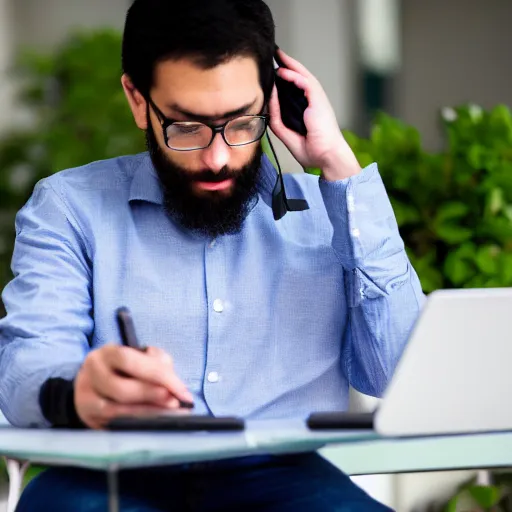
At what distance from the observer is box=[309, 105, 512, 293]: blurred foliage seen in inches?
112

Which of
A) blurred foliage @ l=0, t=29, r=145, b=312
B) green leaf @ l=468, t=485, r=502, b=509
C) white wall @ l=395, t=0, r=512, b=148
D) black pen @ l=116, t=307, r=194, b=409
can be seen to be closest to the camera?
black pen @ l=116, t=307, r=194, b=409

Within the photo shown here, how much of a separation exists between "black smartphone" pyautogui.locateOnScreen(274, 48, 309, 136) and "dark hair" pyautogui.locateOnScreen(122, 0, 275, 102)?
32mm

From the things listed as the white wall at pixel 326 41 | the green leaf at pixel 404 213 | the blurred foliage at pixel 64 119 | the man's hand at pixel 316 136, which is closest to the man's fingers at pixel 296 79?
the man's hand at pixel 316 136

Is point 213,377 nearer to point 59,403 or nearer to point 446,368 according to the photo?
point 59,403

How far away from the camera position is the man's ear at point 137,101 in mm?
2123

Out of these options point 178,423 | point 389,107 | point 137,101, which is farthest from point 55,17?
point 178,423

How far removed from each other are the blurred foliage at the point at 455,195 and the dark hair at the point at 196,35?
2.63 feet

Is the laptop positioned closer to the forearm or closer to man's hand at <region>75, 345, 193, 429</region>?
man's hand at <region>75, 345, 193, 429</region>

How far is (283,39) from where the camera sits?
614 cm

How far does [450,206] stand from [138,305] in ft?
3.68

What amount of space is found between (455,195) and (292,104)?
96 cm

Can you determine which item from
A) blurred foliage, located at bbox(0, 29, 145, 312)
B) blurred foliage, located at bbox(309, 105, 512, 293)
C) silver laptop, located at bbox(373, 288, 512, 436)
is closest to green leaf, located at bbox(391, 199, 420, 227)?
blurred foliage, located at bbox(309, 105, 512, 293)

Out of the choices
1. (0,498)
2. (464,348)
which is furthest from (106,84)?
(464,348)

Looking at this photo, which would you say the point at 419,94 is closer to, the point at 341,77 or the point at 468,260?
the point at 341,77
